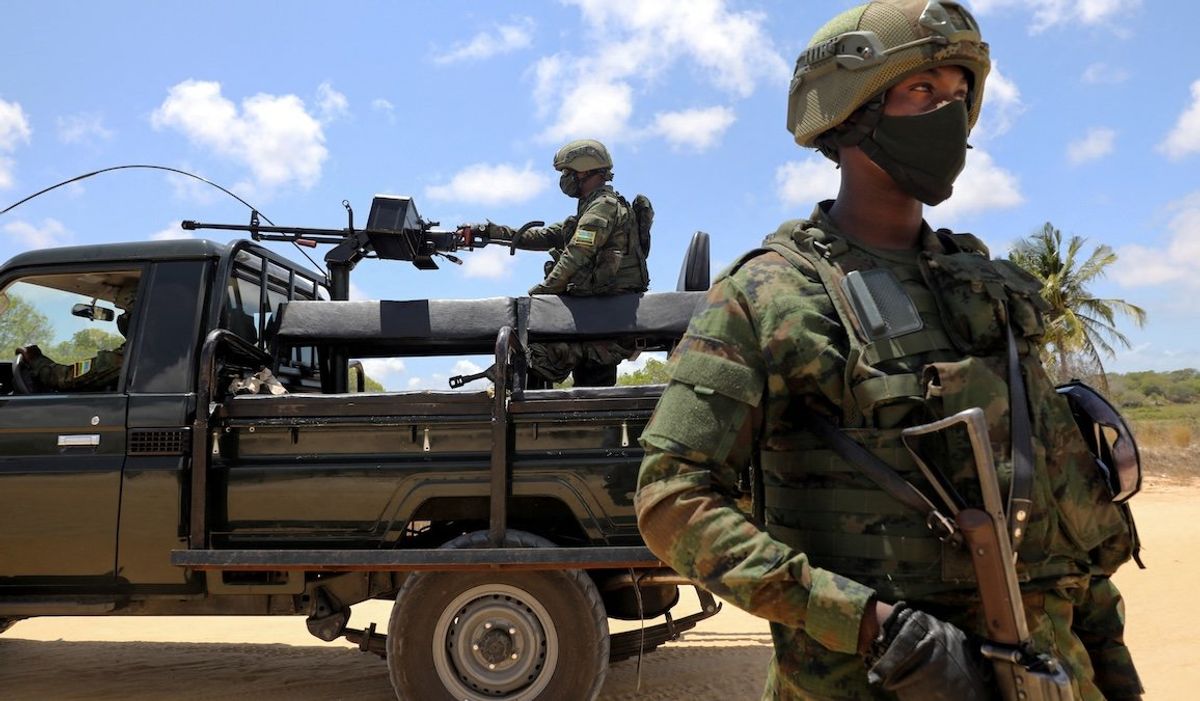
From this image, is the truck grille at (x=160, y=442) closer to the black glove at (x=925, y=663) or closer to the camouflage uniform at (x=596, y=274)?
the camouflage uniform at (x=596, y=274)

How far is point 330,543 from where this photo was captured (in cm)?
394

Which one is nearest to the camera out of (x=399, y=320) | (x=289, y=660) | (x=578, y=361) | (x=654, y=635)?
(x=654, y=635)

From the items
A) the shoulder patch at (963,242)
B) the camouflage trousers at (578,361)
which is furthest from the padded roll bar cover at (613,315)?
the shoulder patch at (963,242)

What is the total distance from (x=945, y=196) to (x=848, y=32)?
0.35 meters

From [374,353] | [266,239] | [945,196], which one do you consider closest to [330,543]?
[374,353]

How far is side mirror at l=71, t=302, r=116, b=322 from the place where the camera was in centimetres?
461

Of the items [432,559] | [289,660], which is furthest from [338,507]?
[289,660]

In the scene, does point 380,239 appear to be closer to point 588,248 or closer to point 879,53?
point 588,248

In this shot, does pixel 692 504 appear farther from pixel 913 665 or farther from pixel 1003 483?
pixel 1003 483

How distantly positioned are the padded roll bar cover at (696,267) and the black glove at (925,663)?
11.4 ft

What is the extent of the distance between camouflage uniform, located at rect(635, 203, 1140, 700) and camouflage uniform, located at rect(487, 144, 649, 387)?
3.19 m

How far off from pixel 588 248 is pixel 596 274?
197 mm

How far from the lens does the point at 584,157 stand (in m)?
5.55

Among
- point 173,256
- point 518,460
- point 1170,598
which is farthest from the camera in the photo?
point 1170,598
